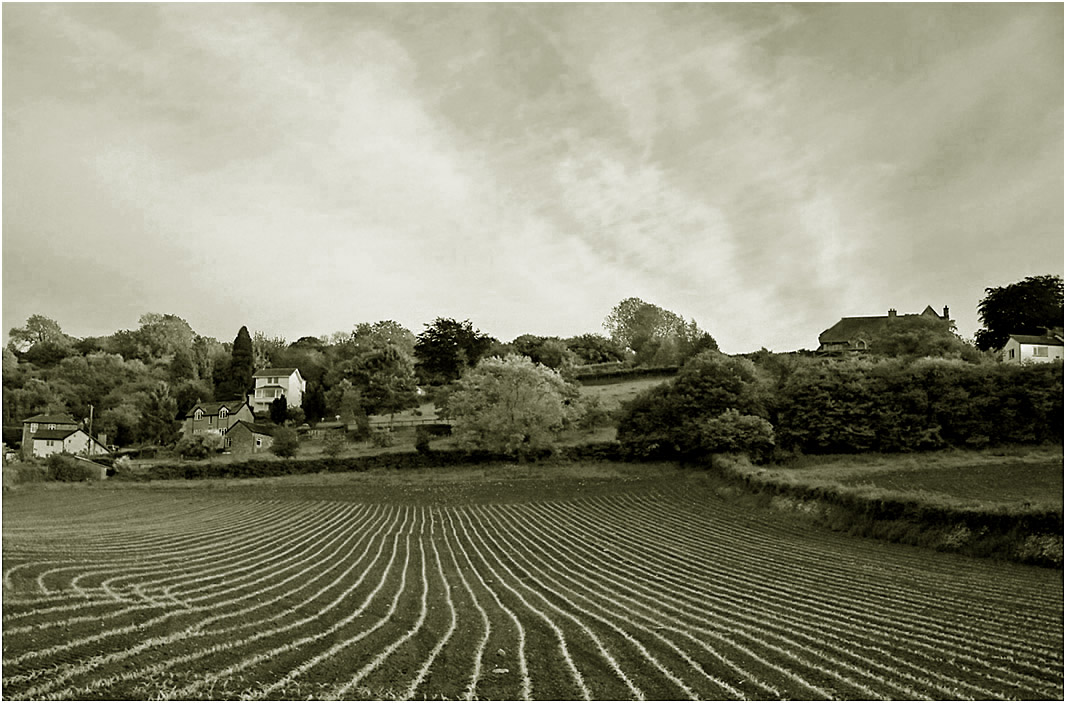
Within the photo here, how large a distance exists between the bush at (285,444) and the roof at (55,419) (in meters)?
13.5

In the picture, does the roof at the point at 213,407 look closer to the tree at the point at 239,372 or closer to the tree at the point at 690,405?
the tree at the point at 239,372

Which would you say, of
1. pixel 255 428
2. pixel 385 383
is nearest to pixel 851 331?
pixel 385 383

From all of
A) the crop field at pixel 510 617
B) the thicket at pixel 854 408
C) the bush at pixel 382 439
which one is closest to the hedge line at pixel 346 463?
the thicket at pixel 854 408

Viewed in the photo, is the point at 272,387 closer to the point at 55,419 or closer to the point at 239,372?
the point at 239,372

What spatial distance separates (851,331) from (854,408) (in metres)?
38.5

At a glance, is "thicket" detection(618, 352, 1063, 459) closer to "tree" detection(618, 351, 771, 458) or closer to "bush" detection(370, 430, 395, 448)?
"tree" detection(618, 351, 771, 458)

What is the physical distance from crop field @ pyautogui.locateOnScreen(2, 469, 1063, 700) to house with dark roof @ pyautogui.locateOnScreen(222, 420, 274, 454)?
3210 cm

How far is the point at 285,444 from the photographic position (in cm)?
4638

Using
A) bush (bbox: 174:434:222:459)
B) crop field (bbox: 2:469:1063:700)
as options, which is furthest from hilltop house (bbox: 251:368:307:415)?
crop field (bbox: 2:469:1063:700)

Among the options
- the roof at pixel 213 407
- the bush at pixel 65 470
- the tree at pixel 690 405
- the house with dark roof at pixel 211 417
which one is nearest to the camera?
the bush at pixel 65 470

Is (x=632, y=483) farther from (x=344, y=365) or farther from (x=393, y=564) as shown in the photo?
(x=344, y=365)

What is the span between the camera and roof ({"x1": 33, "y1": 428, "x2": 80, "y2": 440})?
42719 millimetres

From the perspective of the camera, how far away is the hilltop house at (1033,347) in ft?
152

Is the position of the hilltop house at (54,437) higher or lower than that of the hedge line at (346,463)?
higher
